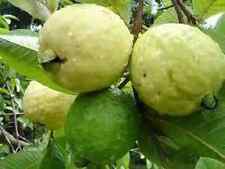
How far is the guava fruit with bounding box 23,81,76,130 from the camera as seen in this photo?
4.25ft

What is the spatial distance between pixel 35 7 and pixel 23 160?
1.38 feet

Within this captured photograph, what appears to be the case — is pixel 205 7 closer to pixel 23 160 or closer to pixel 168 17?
pixel 168 17

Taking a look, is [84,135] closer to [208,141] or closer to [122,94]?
[122,94]

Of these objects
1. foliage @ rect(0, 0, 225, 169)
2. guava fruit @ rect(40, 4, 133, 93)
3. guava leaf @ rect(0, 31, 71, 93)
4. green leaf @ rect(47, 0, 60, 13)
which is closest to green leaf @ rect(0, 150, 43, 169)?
foliage @ rect(0, 0, 225, 169)

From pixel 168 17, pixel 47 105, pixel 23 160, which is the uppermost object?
pixel 168 17

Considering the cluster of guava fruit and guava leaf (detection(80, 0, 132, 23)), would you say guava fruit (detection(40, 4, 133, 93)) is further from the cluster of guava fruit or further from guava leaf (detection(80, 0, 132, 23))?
guava leaf (detection(80, 0, 132, 23))

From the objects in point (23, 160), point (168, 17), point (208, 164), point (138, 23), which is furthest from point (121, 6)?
point (23, 160)

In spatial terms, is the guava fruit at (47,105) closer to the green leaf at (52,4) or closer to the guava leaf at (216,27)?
the green leaf at (52,4)

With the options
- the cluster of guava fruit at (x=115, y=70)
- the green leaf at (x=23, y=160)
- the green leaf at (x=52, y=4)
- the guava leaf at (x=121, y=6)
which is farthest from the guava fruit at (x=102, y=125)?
the green leaf at (x=23, y=160)

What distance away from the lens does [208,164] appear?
3.58ft

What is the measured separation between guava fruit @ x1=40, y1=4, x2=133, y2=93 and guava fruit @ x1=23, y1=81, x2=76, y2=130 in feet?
0.81

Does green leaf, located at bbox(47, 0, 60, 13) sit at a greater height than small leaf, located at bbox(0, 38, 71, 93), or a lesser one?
greater

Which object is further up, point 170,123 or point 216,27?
point 216,27

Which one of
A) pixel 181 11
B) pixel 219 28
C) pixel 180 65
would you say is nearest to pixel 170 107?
pixel 180 65
